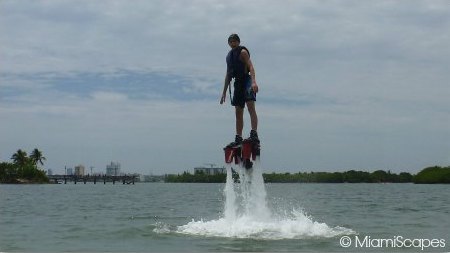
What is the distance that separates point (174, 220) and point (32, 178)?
515 feet

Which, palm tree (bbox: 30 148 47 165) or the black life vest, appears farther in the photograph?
palm tree (bbox: 30 148 47 165)

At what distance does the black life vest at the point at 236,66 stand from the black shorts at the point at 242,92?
0.13 metres

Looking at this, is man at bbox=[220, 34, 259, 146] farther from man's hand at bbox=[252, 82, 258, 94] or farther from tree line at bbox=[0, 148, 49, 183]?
tree line at bbox=[0, 148, 49, 183]

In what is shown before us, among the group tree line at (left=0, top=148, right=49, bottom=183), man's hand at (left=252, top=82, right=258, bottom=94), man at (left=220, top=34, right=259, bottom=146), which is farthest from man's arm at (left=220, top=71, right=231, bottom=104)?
tree line at (left=0, top=148, right=49, bottom=183)

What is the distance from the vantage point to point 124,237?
18.1m

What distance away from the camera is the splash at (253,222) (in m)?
16.9

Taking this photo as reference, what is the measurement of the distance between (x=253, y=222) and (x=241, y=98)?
146 inches

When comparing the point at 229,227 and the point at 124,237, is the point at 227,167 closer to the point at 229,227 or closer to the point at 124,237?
the point at 229,227

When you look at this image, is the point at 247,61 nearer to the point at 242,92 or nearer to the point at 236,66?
the point at 236,66

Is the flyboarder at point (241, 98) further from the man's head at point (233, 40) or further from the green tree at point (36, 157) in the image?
the green tree at point (36, 157)

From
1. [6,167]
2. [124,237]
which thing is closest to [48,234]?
[124,237]

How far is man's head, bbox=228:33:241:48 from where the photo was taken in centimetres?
1642

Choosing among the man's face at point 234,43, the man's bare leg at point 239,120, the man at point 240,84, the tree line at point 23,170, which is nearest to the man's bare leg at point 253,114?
the man at point 240,84

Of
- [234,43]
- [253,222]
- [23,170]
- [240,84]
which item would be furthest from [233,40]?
[23,170]
